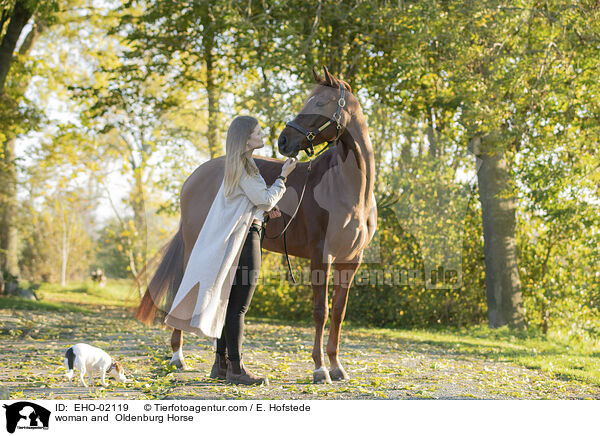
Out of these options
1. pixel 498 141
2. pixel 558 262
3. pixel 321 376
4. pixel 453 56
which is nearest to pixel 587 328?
pixel 558 262

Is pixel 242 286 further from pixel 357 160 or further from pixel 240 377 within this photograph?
pixel 357 160

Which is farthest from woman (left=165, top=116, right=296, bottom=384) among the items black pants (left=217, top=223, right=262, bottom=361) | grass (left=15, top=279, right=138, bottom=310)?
grass (left=15, top=279, right=138, bottom=310)

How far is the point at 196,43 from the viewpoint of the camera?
1188cm

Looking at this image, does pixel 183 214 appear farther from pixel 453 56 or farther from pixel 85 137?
pixel 85 137

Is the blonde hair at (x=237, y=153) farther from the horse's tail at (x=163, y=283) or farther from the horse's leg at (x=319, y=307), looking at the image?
the horse's tail at (x=163, y=283)

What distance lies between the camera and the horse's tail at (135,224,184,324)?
16.5 ft

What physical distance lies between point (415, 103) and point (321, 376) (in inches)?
272

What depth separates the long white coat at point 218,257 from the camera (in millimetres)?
3551

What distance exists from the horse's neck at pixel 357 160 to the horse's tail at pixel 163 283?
182 centimetres

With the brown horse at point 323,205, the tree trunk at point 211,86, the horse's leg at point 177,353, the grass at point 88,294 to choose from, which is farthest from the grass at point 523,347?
the grass at point 88,294

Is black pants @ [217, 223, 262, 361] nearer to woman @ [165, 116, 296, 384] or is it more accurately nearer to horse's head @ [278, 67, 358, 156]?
woman @ [165, 116, 296, 384]

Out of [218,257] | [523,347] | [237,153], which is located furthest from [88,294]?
[237,153]
